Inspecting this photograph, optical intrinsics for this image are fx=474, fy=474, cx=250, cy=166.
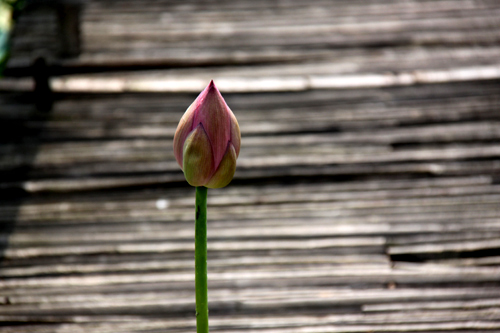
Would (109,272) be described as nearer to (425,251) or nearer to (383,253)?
(383,253)

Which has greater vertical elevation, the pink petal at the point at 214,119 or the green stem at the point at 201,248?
the pink petal at the point at 214,119

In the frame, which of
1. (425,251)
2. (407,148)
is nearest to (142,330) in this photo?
(425,251)

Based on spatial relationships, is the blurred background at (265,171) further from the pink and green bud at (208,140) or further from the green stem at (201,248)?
the pink and green bud at (208,140)

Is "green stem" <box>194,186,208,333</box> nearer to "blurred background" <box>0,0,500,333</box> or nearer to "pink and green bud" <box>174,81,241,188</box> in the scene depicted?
"pink and green bud" <box>174,81,241,188</box>

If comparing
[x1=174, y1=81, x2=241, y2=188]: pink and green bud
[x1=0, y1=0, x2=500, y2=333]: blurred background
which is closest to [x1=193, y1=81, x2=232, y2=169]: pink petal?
[x1=174, y1=81, x2=241, y2=188]: pink and green bud

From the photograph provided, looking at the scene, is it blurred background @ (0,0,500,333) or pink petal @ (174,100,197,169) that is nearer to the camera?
pink petal @ (174,100,197,169)

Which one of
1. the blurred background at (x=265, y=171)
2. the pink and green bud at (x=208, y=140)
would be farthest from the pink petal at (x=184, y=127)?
the blurred background at (x=265, y=171)
